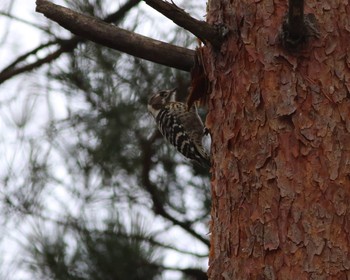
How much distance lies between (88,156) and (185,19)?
252 centimetres

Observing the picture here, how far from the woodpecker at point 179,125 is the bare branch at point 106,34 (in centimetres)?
180

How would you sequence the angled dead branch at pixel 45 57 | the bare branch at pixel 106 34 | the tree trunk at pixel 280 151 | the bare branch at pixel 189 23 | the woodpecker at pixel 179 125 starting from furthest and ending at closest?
the woodpecker at pixel 179 125, the angled dead branch at pixel 45 57, the bare branch at pixel 106 34, the bare branch at pixel 189 23, the tree trunk at pixel 280 151

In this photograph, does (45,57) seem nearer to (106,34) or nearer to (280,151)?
(106,34)

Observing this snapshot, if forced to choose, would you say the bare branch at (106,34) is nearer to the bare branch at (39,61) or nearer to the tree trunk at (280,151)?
the tree trunk at (280,151)

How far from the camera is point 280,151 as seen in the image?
8.10 ft

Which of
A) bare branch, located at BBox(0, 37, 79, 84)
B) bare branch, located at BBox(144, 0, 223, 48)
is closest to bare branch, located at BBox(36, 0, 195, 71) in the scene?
bare branch, located at BBox(144, 0, 223, 48)

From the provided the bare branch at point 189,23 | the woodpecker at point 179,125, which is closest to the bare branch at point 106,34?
the bare branch at point 189,23

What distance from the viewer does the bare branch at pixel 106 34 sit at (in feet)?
8.77

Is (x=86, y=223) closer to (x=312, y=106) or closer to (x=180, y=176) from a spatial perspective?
(x=180, y=176)

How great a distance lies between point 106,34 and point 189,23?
0.89 feet

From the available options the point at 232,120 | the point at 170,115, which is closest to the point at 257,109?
the point at 232,120

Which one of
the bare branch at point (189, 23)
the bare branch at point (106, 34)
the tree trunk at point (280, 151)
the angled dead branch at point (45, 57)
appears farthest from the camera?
the angled dead branch at point (45, 57)

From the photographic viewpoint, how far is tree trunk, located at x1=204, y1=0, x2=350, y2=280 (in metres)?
2.37

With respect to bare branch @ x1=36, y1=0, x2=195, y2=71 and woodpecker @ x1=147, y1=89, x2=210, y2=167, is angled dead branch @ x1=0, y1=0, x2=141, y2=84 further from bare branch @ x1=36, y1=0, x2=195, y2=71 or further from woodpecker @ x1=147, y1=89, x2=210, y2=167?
bare branch @ x1=36, y1=0, x2=195, y2=71
